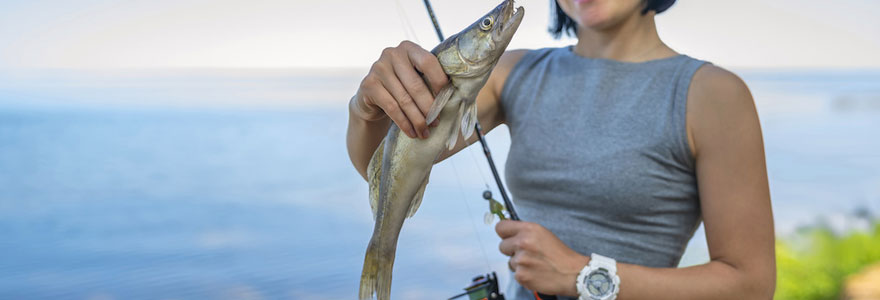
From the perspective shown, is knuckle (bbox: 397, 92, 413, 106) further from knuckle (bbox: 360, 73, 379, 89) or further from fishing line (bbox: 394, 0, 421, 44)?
fishing line (bbox: 394, 0, 421, 44)

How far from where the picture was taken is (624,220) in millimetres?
1264

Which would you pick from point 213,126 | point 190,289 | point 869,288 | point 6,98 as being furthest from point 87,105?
point 869,288

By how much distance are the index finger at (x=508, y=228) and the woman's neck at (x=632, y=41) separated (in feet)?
1.38

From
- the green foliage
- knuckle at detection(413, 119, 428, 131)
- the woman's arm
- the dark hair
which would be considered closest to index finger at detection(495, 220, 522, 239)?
the woman's arm

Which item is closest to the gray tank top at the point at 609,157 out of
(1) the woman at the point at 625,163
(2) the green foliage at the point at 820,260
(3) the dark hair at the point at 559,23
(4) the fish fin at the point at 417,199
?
(1) the woman at the point at 625,163

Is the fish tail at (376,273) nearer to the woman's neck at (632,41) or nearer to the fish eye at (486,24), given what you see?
the fish eye at (486,24)

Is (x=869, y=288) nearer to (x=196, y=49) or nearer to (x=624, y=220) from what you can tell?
(x=624, y=220)

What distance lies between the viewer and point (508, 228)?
1.18 metres

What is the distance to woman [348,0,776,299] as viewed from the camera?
3.74 feet

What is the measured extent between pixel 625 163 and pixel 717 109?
7.2 inches

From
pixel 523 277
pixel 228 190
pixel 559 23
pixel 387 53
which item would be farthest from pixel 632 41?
pixel 228 190

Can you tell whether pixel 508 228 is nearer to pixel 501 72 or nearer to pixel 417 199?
pixel 417 199

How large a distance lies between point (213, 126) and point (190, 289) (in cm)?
422

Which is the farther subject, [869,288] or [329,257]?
[329,257]
